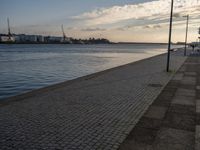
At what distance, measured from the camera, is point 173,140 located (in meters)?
5.14

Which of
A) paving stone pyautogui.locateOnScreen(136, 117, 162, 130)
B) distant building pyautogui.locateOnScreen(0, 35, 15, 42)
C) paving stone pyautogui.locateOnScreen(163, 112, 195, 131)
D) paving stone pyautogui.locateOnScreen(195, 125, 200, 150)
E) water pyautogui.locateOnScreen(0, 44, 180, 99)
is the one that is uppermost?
distant building pyautogui.locateOnScreen(0, 35, 15, 42)

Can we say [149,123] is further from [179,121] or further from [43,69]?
[43,69]

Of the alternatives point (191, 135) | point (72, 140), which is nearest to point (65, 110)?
point (72, 140)

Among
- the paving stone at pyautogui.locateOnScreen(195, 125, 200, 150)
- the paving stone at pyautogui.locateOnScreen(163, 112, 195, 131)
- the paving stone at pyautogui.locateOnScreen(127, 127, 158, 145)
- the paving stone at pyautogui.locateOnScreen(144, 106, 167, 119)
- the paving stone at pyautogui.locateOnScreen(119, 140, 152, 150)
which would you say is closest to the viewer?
the paving stone at pyautogui.locateOnScreen(119, 140, 152, 150)

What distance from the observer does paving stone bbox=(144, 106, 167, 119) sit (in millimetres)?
6844

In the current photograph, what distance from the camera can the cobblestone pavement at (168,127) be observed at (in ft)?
16.1

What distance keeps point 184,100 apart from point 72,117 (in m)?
4.83

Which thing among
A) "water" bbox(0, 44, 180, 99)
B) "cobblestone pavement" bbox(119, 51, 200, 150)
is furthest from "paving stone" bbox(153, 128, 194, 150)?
"water" bbox(0, 44, 180, 99)

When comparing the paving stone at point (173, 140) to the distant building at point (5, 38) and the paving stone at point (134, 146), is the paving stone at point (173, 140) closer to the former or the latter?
the paving stone at point (134, 146)

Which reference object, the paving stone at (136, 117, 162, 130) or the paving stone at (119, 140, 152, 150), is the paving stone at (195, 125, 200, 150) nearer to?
the paving stone at (136, 117, 162, 130)

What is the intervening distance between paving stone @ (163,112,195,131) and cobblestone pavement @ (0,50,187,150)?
3.05ft

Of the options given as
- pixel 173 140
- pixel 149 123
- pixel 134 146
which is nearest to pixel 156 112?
pixel 149 123

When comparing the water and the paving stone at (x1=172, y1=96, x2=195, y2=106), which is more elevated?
the paving stone at (x1=172, y1=96, x2=195, y2=106)

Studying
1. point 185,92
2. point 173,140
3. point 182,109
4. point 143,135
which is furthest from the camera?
point 185,92
